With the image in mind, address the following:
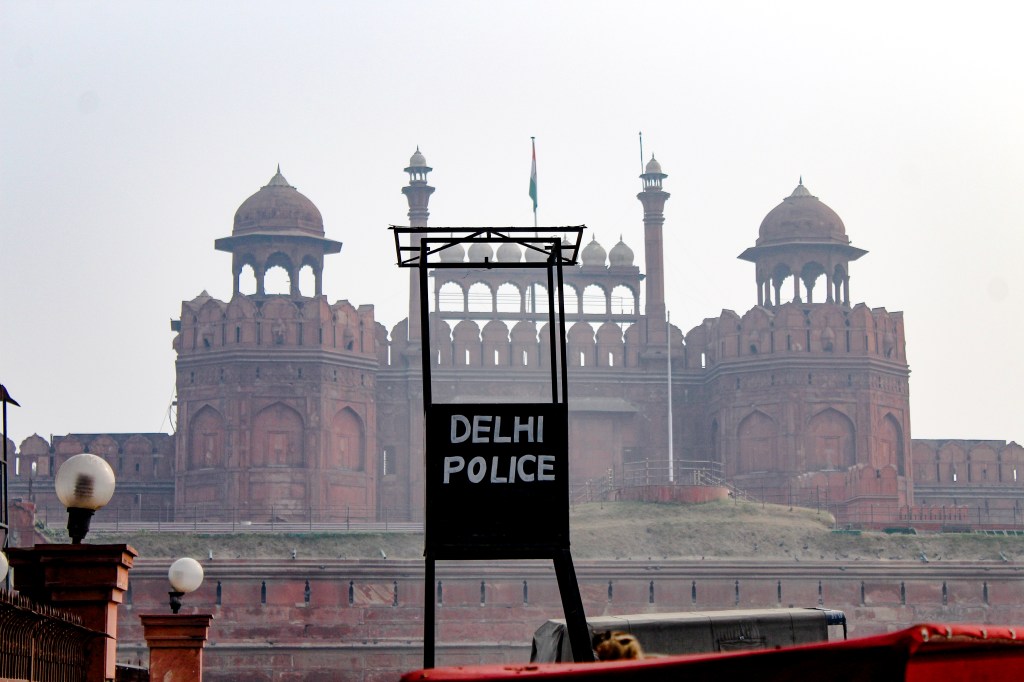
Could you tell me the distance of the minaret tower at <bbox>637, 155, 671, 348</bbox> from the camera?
4819cm

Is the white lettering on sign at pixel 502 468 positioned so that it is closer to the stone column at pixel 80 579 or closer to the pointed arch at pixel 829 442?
the stone column at pixel 80 579

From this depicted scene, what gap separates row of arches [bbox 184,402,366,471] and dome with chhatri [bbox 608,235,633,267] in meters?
9.31

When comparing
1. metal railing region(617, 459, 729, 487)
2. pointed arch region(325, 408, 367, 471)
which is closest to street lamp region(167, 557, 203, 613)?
pointed arch region(325, 408, 367, 471)

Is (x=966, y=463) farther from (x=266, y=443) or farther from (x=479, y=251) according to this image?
(x=266, y=443)

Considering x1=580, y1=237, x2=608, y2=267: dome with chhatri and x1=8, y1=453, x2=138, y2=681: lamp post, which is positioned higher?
x1=580, y1=237, x2=608, y2=267: dome with chhatri

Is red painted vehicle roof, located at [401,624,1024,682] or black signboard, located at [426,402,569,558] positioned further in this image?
black signboard, located at [426,402,569,558]

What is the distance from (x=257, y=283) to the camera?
151 ft

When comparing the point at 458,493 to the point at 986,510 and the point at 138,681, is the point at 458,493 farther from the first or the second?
the point at 986,510

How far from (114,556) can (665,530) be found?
1291 inches

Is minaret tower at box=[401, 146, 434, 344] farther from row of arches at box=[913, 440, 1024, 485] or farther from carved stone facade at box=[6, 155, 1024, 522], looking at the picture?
row of arches at box=[913, 440, 1024, 485]

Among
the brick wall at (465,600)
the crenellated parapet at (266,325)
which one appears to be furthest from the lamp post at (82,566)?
the crenellated parapet at (266,325)

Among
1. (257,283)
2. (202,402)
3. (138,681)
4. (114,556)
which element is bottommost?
(138,681)

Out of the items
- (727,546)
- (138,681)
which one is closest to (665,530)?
(727,546)

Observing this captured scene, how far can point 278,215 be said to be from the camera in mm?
46156
